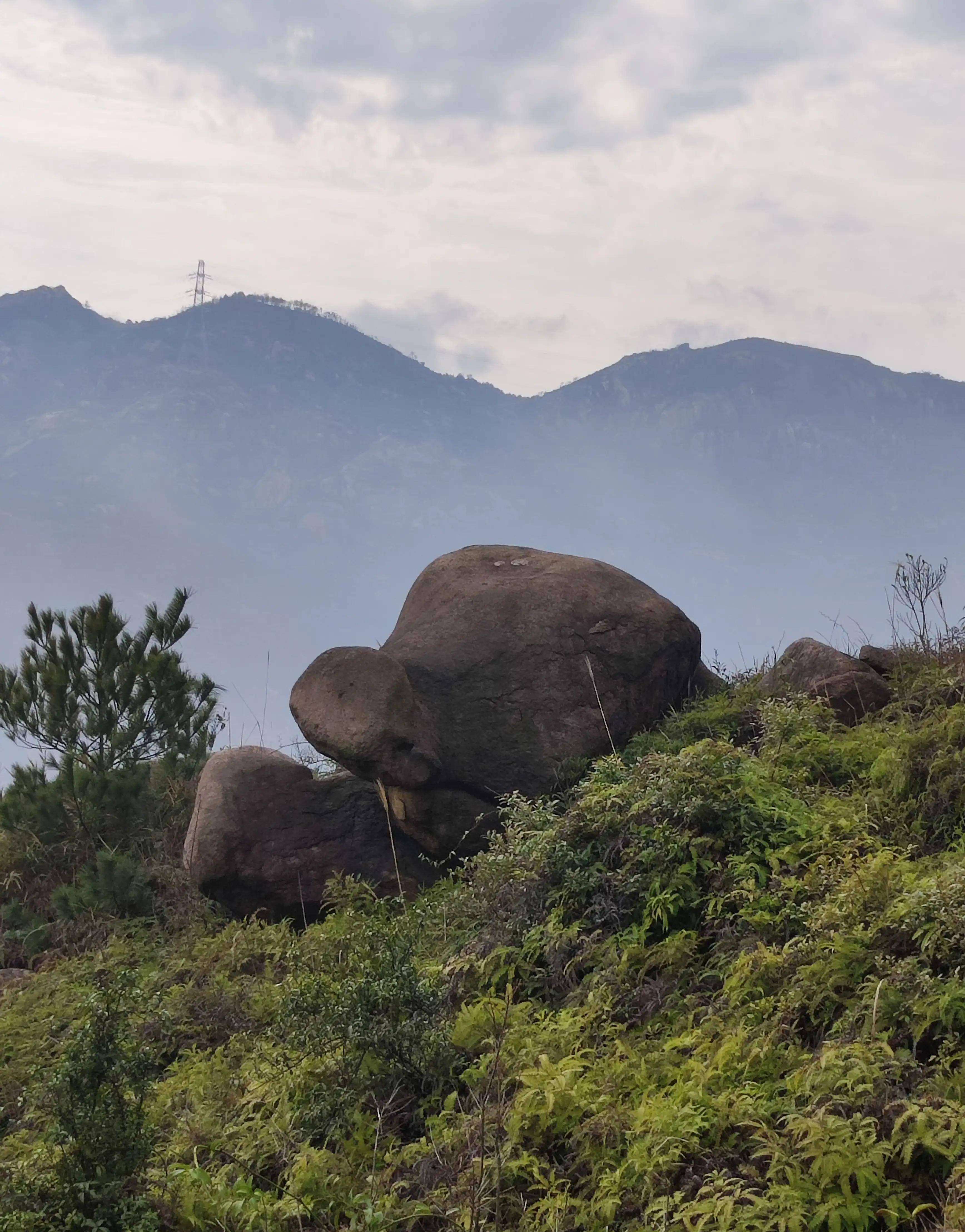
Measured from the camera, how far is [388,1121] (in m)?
5.14

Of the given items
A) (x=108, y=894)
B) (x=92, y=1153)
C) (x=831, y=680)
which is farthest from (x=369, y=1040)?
(x=108, y=894)

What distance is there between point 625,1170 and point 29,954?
7.87m

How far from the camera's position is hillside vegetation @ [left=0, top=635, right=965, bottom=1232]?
4008 mm

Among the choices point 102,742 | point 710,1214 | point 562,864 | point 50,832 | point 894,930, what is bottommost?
point 710,1214

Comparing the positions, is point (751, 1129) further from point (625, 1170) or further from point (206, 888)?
point (206, 888)

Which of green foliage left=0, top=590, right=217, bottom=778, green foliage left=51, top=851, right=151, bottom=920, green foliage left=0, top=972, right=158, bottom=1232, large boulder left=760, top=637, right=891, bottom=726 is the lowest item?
green foliage left=0, top=972, right=158, bottom=1232

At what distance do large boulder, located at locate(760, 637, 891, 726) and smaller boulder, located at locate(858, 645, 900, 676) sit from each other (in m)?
0.06

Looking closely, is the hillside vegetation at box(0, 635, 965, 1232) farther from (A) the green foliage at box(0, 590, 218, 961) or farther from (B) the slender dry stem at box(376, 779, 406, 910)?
(A) the green foliage at box(0, 590, 218, 961)

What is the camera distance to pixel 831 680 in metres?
9.12

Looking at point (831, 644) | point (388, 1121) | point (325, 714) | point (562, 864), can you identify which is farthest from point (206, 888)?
point (831, 644)

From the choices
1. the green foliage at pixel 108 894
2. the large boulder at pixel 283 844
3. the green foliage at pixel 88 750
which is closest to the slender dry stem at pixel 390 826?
the large boulder at pixel 283 844

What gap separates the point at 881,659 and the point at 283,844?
18.1 feet

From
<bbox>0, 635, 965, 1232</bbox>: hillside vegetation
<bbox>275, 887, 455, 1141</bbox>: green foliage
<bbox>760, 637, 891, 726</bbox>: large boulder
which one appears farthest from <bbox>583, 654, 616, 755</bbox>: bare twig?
<bbox>275, 887, 455, 1141</bbox>: green foliage

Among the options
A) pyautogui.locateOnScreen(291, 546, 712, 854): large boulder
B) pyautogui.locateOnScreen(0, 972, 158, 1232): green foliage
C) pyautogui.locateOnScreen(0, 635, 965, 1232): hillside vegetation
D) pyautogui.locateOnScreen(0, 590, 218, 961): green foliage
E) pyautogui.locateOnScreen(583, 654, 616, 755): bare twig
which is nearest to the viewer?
pyautogui.locateOnScreen(0, 635, 965, 1232): hillside vegetation
